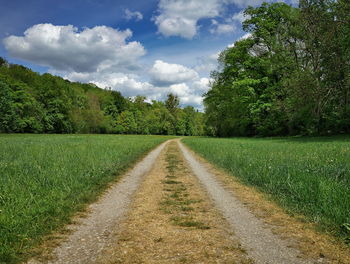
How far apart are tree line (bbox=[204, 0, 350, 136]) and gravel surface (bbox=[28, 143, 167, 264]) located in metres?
A: 17.8

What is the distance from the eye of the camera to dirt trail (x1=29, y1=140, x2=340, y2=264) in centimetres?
392

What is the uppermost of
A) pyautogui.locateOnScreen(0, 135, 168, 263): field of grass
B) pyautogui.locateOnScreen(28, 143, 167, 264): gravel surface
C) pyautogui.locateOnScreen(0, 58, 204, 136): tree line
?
pyautogui.locateOnScreen(0, 58, 204, 136): tree line

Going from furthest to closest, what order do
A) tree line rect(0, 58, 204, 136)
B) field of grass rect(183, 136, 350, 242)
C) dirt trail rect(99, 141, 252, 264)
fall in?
tree line rect(0, 58, 204, 136)
field of grass rect(183, 136, 350, 242)
dirt trail rect(99, 141, 252, 264)

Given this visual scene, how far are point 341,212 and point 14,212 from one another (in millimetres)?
6901

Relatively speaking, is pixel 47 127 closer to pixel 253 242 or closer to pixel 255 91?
pixel 255 91

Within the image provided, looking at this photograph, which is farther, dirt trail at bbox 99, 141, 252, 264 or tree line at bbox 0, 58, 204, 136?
tree line at bbox 0, 58, 204, 136

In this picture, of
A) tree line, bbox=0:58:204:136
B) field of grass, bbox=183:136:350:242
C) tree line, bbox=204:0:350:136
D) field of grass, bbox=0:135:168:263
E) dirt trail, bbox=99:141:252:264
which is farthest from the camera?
tree line, bbox=0:58:204:136

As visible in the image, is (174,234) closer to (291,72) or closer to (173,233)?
(173,233)

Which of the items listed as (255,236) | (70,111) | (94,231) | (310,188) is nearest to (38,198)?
(94,231)

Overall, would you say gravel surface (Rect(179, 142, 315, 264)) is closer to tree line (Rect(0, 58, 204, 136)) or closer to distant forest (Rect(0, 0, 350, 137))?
distant forest (Rect(0, 0, 350, 137))

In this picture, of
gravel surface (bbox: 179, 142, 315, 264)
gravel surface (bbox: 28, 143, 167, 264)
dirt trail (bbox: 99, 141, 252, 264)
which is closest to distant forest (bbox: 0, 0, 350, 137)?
gravel surface (bbox: 179, 142, 315, 264)

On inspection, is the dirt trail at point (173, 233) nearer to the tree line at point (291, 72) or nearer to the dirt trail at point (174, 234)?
the dirt trail at point (174, 234)

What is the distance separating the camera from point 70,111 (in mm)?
74750

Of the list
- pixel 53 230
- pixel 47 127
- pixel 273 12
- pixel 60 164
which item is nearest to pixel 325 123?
pixel 273 12
